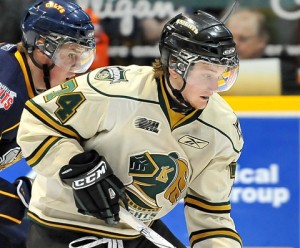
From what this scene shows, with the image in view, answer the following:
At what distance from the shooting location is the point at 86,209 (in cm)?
270

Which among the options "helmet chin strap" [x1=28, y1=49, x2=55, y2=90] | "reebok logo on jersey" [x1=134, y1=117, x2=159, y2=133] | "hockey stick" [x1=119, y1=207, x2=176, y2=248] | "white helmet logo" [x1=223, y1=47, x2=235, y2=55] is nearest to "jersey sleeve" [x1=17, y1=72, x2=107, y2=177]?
"reebok logo on jersey" [x1=134, y1=117, x2=159, y2=133]

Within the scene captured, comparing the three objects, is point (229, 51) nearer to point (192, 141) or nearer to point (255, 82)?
point (192, 141)

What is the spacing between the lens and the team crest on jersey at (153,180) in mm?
2824

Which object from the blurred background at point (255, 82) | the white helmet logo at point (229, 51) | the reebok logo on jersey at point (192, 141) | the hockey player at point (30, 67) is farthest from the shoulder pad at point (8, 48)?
the blurred background at point (255, 82)

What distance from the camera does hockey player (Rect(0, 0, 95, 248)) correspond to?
338cm

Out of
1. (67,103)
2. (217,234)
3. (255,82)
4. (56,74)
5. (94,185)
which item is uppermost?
(67,103)

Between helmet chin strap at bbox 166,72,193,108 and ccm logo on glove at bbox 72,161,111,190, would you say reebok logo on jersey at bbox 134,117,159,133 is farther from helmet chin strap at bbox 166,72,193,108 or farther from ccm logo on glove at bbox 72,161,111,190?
ccm logo on glove at bbox 72,161,111,190

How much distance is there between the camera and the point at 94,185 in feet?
8.73

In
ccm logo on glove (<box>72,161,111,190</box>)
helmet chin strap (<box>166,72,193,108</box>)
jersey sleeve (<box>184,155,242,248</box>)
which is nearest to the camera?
ccm logo on glove (<box>72,161,111,190</box>)

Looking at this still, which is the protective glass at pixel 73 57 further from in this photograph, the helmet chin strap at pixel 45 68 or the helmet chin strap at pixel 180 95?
the helmet chin strap at pixel 180 95

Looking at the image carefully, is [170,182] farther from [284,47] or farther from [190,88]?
[284,47]

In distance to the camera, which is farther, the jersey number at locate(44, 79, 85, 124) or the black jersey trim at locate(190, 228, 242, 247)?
the black jersey trim at locate(190, 228, 242, 247)

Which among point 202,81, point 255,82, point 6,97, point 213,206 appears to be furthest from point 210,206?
point 255,82

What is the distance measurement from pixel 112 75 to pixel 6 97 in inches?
26.4
